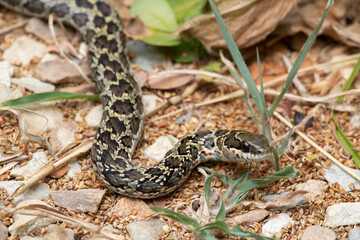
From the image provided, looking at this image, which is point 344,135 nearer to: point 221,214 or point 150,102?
point 221,214

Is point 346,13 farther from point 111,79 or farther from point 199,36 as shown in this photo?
point 111,79

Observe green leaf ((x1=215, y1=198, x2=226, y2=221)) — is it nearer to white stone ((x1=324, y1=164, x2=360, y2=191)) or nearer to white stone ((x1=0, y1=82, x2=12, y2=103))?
white stone ((x1=324, y1=164, x2=360, y2=191))

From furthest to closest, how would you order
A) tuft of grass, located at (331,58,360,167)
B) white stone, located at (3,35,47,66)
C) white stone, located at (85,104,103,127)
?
white stone, located at (3,35,47,66), white stone, located at (85,104,103,127), tuft of grass, located at (331,58,360,167)

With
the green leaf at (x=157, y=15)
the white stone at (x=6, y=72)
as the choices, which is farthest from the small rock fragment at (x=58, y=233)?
the green leaf at (x=157, y=15)

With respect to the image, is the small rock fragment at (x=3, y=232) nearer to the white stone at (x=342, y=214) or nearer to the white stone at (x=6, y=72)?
the white stone at (x=6, y=72)

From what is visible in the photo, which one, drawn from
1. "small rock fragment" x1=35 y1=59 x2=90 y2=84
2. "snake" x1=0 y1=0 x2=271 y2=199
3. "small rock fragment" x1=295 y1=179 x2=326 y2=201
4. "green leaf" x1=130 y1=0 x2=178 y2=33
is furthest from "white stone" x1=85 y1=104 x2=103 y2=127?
"small rock fragment" x1=295 y1=179 x2=326 y2=201
